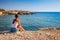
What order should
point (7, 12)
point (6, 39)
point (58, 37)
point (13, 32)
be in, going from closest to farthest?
point (6, 39) → point (58, 37) → point (13, 32) → point (7, 12)

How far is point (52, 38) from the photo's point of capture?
237 inches

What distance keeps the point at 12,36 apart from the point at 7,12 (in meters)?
38.0

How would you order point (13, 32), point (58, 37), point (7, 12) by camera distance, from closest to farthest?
point (58, 37)
point (13, 32)
point (7, 12)

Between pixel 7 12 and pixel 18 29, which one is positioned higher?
pixel 18 29

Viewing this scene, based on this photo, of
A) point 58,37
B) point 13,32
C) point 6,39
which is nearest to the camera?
point 6,39

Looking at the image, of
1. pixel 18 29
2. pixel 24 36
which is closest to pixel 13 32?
pixel 18 29

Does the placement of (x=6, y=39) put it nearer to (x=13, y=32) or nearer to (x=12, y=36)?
(x=12, y=36)

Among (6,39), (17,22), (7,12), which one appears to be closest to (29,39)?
(6,39)

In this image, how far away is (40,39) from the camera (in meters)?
5.84

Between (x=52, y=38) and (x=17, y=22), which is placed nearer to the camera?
(x=52, y=38)

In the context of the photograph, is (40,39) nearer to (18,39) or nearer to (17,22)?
(18,39)

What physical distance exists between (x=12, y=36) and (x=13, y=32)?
1.93 feet

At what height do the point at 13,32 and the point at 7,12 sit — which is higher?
the point at 13,32

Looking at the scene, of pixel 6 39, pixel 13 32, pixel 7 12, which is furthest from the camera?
pixel 7 12
